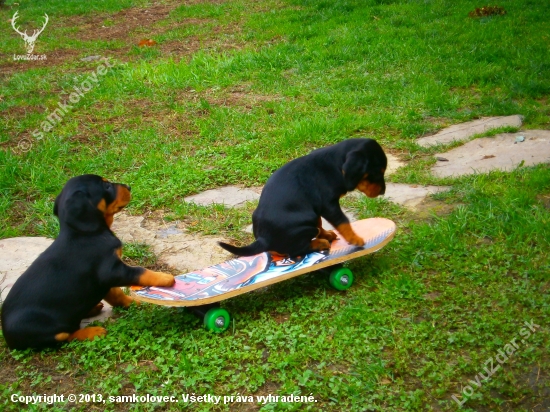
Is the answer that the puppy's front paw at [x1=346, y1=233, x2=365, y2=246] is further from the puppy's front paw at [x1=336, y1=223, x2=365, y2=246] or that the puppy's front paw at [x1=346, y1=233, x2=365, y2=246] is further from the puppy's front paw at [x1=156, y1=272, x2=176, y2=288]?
the puppy's front paw at [x1=156, y1=272, x2=176, y2=288]

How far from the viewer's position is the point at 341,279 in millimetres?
4176

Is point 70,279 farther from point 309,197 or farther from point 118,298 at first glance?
point 309,197

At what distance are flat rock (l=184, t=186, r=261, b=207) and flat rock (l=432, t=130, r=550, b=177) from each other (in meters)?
1.79

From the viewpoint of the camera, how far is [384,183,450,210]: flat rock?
5.34 meters

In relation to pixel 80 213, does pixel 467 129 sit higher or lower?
lower

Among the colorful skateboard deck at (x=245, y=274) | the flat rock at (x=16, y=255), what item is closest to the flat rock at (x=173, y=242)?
the colorful skateboard deck at (x=245, y=274)

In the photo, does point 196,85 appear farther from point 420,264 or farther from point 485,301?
point 485,301

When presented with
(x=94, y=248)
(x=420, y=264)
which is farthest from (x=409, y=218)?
(x=94, y=248)

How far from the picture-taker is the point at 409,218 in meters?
5.09

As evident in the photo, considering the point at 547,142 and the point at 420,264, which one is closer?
the point at 420,264

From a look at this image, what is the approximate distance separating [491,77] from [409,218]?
13.0ft

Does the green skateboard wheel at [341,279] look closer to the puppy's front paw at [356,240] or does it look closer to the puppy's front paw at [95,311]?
the puppy's front paw at [356,240]

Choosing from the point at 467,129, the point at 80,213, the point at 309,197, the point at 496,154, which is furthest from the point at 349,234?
the point at 467,129

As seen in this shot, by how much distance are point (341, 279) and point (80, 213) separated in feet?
5.84
